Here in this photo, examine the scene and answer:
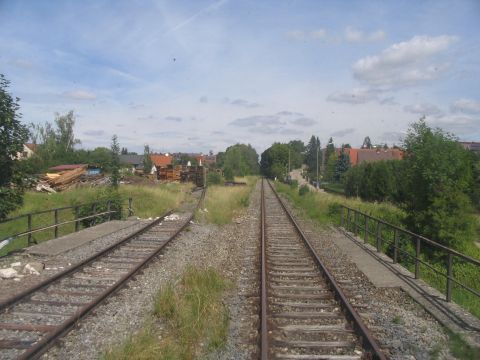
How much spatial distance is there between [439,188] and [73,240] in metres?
13.8

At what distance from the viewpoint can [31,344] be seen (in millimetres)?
5434

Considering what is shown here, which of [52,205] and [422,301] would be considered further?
[52,205]

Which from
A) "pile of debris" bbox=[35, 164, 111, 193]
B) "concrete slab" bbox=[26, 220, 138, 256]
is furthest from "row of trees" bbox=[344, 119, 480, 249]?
"pile of debris" bbox=[35, 164, 111, 193]

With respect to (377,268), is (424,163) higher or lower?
higher

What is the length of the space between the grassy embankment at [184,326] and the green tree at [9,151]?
17.3 feet

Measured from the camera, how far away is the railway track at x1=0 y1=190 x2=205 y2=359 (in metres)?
5.45

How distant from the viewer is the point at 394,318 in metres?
6.75

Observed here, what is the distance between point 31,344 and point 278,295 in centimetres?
396

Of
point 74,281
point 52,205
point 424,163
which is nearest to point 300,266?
point 74,281

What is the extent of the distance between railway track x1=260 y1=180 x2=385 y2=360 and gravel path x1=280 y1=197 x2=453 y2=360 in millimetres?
291

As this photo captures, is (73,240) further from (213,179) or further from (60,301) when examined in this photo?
(213,179)

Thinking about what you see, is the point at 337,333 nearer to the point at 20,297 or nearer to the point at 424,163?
the point at 20,297

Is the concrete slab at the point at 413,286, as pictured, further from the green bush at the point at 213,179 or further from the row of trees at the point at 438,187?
the green bush at the point at 213,179

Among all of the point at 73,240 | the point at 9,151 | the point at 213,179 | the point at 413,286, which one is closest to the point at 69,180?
the point at 213,179
